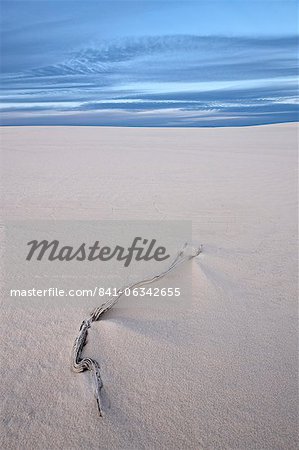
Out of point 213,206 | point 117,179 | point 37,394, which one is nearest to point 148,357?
point 37,394

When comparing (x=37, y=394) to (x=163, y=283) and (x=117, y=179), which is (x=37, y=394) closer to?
(x=163, y=283)

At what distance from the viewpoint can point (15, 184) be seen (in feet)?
12.1

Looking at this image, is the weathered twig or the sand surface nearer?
the sand surface

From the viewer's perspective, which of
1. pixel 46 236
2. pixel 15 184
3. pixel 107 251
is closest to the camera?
pixel 107 251

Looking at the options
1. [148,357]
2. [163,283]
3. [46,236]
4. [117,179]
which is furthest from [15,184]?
[148,357]

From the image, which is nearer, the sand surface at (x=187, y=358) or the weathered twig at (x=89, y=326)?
the sand surface at (x=187, y=358)

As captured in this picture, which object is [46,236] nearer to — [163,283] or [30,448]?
[163,283]

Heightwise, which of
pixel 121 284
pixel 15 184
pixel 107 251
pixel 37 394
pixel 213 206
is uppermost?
pixel 15 184

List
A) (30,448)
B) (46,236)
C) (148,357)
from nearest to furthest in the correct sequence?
(30,448) < (148,357) < (46,236)

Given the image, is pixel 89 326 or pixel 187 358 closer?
pixel 187 358

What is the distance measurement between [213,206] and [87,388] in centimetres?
209

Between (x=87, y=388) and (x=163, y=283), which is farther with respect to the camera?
(x=163, y=283)

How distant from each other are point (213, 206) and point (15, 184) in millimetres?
1825

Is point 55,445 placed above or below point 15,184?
below
